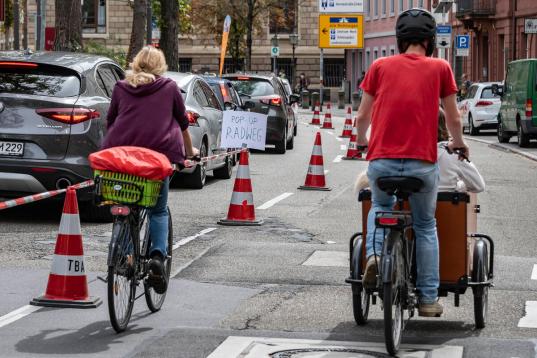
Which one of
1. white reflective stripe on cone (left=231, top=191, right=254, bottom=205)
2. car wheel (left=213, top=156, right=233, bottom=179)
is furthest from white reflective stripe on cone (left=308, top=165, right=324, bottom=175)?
white reflective stripe on cone (left=231, top=191, right=254, bottom=205)

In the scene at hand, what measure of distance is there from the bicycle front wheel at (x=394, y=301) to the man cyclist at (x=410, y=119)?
0.48ft

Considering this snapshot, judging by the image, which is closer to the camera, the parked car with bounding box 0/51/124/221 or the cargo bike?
the cargo bike

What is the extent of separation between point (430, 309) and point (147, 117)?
6.80 feet

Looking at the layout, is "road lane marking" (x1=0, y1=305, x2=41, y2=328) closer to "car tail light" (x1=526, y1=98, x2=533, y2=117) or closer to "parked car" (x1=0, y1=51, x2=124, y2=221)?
"parked car" (x1=0, y1=51, x2=124, y2=221)

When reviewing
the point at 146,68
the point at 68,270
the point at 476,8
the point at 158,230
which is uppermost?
the point at 476,8

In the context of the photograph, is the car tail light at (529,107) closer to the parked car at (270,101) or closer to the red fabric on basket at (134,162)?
the parked car at (270,101)

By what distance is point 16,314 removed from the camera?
8.52m

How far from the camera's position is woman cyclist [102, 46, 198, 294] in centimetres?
850

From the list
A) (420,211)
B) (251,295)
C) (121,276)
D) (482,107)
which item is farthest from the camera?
(482,107)

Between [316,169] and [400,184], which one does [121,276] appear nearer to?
[400,184]

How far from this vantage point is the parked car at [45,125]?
13.2 m

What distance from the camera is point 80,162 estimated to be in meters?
13.4

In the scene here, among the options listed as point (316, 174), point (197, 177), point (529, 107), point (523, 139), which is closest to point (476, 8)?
point (523, 139)

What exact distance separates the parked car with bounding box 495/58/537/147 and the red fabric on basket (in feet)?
83.8
